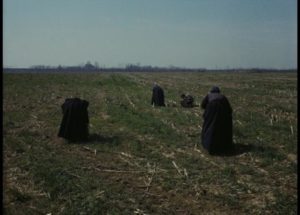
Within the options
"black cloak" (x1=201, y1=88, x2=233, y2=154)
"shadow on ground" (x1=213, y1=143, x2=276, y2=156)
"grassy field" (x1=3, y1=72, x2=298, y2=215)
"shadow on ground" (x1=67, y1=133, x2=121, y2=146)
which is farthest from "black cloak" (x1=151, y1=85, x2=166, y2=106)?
"black cloak" (x1=201, y1=88, x2=233, y2=154)

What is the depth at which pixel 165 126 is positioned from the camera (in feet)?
53.2

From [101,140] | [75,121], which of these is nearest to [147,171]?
[101,140]

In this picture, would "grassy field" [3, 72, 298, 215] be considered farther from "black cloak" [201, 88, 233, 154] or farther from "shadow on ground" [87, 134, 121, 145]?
"black cloak" [201, 88, 233, 154]

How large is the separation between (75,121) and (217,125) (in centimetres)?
442

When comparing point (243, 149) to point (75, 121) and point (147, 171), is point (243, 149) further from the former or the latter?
point (75, 121)

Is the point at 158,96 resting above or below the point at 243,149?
above

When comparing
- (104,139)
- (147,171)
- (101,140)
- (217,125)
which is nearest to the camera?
(147,171)

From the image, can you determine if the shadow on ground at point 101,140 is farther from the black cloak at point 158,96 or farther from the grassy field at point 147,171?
the black cloak at point 158,96

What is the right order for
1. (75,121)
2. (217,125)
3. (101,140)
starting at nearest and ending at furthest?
(217,125) < (75,121) < (101,140)

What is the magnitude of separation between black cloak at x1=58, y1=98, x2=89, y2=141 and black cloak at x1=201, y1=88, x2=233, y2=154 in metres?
3.91

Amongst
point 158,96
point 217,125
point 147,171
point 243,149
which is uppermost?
point 217,125

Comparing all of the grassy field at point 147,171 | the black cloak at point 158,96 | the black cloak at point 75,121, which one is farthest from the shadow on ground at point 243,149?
the black cloak at point 158,96

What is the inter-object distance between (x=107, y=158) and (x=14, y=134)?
14.8ft

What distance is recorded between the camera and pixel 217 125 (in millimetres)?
11641
